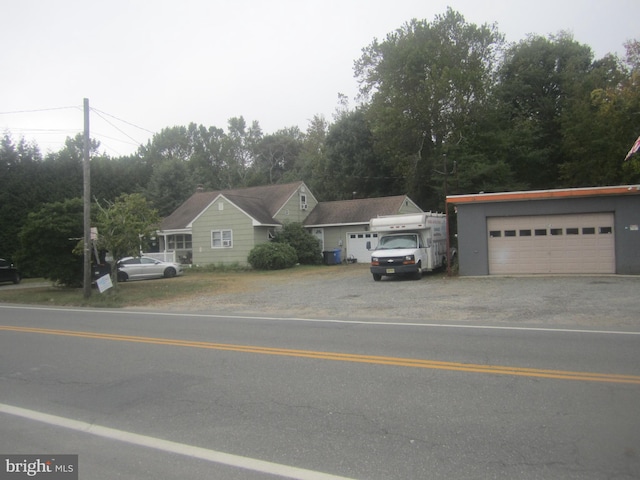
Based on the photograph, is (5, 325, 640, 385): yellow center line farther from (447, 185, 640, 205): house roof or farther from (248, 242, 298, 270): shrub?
(248, 242, 298, 270): shrub

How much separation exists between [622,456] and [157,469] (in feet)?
12.6

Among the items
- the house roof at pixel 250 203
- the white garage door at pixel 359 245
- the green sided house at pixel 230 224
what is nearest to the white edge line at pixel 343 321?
the green sided house at pixel 230 224

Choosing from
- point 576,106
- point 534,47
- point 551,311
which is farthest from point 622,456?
point 534,47

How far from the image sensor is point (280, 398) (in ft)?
19.5

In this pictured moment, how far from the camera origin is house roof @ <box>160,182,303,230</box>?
110 ft

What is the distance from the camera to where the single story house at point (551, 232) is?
19.4 metres

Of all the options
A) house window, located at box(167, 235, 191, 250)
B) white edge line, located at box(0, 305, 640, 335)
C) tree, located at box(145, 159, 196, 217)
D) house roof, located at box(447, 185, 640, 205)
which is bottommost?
white edge line, located at box(0, 305, 640, 335)

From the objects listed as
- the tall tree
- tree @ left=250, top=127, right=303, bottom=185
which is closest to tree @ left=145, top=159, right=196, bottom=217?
tree @ left=250, top=127, right=303, bottom=185

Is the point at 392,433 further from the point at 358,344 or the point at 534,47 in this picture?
the point at 534,47

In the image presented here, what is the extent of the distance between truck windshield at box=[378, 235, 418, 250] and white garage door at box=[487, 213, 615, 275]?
3.20 m

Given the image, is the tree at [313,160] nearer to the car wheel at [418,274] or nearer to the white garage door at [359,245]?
the white garage door at [359,245]

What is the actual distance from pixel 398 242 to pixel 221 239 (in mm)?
15134

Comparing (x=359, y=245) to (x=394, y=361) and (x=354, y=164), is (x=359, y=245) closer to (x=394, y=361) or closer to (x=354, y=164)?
(x=354, y=164)

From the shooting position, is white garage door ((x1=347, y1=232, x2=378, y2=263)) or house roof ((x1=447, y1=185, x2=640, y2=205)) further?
white garage door ((x1=347, y1=232, x2=378, y2=263))
